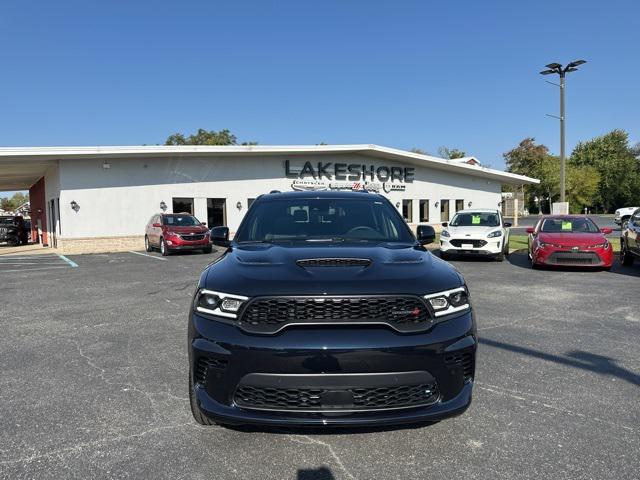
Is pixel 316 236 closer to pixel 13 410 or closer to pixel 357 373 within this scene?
pixel 357 373

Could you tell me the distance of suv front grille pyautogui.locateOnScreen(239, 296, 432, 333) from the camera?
266cm

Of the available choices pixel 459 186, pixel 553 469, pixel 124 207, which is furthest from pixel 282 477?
pixel 459 186

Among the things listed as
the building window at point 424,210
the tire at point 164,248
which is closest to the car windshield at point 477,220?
the tire at point 164,248

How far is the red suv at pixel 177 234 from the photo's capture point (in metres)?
17.5

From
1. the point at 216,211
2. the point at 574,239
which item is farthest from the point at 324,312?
the point at 216,211

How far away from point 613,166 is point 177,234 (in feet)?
272

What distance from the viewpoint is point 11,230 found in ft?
93.4

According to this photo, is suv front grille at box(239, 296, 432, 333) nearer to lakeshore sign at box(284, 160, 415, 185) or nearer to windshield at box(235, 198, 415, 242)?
windshield at box(235, 198, 415, 242)

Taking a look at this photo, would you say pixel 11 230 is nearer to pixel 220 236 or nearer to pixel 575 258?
pixel 220 236

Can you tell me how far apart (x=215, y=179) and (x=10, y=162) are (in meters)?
8.72

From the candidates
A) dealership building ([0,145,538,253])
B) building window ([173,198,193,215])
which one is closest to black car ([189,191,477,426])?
dealership building ([0,145,538,253])

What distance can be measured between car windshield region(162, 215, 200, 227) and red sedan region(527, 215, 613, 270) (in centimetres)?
1236

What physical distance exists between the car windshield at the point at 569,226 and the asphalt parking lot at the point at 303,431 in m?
5.96

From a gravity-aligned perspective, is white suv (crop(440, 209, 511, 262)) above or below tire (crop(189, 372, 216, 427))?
above
